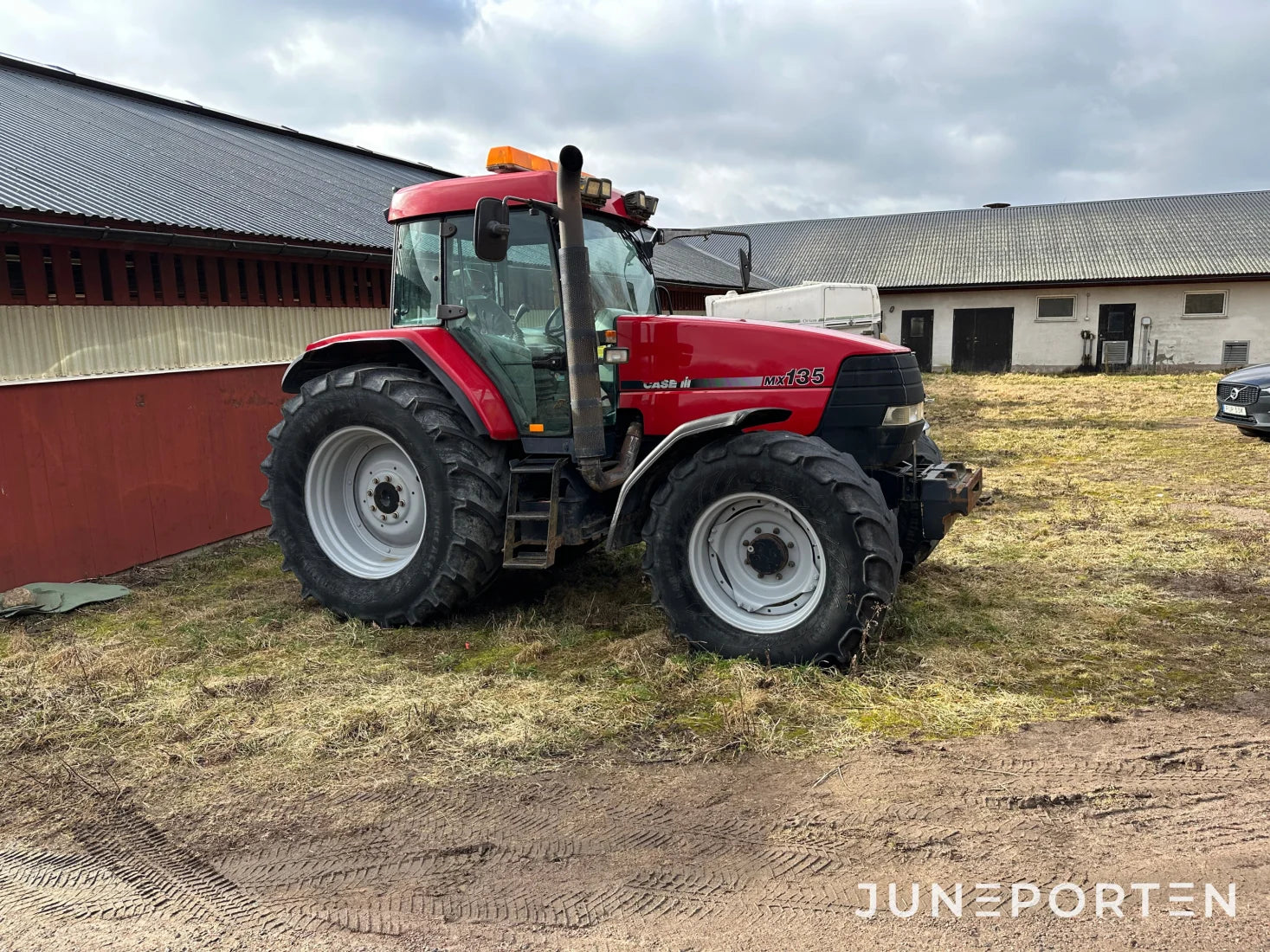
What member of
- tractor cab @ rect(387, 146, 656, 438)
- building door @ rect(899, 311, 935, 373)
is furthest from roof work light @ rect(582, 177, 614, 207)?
building door @ rect(899, 311, 935, 373)

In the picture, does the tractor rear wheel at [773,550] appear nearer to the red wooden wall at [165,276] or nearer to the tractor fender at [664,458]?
the tractor fender at [664,458]

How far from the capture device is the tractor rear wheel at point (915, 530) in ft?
15.9

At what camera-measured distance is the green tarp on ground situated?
18.7 feet

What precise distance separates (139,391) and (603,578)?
3896 millimetres

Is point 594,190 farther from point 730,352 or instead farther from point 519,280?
point 730,352

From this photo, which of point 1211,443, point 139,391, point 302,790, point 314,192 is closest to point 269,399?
point 139,391

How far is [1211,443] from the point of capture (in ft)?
38.0

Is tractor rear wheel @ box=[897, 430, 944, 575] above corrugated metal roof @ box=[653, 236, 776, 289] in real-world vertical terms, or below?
below

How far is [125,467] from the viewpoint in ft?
22.5

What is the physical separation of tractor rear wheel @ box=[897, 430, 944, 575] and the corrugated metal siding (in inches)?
226

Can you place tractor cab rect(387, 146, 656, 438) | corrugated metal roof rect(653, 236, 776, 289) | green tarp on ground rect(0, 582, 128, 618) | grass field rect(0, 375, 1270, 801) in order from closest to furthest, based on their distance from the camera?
grass field rect(0, 375, 1270, 801)
tractor cab rect(387, 146, 656, 438)
green tarp on ground rect(0, 582, 128, 618)
corrugated metal roof rect(653, 236, 776, 289)

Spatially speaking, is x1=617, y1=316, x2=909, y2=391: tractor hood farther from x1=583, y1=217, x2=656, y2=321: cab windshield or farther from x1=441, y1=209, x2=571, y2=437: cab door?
x1=441, y1=209, x2=571, y2=437: cab door

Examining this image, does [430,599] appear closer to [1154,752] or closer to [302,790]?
[302,790]

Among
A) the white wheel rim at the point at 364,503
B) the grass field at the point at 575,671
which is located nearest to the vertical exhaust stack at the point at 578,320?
the grass field at the point at 575,671
